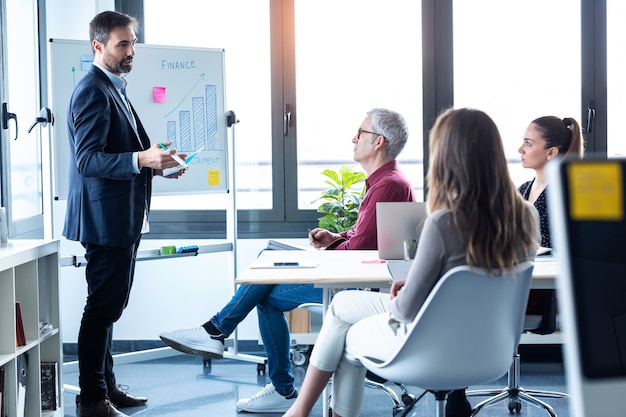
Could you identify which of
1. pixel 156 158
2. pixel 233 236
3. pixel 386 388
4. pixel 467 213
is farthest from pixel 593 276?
pixel 233 236

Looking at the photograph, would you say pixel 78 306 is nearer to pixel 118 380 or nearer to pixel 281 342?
pixel 118 380

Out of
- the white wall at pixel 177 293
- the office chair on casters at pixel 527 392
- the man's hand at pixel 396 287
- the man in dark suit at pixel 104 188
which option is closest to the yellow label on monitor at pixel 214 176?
the white wall at pixel 177 293

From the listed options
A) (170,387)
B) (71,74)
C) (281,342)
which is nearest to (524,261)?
(281,342)

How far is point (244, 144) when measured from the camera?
4.69m

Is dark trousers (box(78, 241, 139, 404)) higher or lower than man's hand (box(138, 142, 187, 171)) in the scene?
lower

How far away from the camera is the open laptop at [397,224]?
2803mm

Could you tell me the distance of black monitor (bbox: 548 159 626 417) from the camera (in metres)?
0.77

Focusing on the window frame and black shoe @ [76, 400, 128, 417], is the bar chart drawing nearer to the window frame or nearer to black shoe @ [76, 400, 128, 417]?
the window frame

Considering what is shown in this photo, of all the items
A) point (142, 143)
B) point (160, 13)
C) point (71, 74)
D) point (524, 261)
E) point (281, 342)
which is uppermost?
point (160, 13)

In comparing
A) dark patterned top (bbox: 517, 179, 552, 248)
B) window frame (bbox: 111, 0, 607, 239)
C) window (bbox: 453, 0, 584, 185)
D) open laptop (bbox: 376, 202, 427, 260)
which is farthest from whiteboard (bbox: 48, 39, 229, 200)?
dark patterned top (bbox: 517, 179, 552, 248)

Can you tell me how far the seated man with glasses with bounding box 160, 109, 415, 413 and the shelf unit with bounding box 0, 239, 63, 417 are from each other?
1.62ft

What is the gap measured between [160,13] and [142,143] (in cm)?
158

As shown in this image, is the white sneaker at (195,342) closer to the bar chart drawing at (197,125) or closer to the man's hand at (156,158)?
the man's hand at (156,158)

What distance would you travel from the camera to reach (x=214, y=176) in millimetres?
4219
